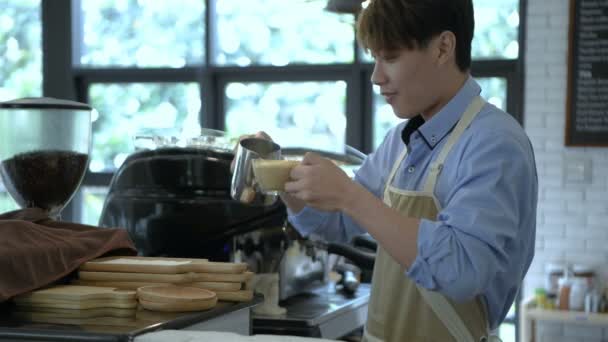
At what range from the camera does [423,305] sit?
189 cm

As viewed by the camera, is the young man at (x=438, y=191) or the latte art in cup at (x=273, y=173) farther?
the latte art in cup at (x=273, y=173)

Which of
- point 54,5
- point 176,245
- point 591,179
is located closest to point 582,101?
point 591,179

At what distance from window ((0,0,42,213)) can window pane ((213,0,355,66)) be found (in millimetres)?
1469

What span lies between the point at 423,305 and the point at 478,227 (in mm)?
354

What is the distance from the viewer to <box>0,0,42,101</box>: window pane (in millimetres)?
6766

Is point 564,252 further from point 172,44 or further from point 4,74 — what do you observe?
point 4,74

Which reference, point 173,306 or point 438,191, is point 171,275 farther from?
point 438,191

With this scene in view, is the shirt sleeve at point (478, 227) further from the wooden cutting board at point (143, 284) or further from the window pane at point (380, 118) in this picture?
the window pane at point (380, 118)

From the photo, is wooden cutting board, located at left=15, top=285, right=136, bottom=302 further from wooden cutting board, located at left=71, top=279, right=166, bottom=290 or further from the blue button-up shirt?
the blue button-up shirt

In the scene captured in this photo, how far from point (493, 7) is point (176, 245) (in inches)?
140

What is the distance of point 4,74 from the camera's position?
22.5ft

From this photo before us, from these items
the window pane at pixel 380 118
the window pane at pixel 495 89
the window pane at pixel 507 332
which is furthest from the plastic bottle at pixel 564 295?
the window pane at pixel 380 118

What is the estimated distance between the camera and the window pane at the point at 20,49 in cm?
677

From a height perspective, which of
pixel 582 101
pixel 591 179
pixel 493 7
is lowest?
pixel 591 179
